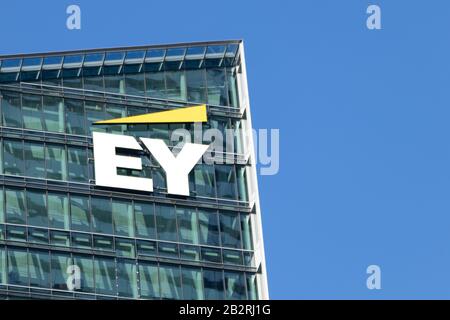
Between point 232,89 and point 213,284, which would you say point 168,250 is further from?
point 232,89

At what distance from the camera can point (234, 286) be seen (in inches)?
3799

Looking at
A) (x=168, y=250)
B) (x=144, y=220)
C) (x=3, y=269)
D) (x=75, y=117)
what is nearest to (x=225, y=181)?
(x=144, y=220)

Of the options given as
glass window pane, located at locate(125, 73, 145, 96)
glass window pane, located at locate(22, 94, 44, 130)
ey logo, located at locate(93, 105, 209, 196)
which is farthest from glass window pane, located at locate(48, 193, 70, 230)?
Answer: glass window pane, located at locate(125, 73, 145, 96)

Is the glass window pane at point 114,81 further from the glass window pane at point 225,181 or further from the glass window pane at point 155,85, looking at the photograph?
the glass window pane at point 225,181

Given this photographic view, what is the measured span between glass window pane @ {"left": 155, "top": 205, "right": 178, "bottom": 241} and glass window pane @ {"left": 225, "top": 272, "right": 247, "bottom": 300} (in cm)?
373

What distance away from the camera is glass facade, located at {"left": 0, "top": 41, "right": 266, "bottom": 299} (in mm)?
95375

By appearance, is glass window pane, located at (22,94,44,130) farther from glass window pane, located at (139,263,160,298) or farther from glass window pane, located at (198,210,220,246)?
glass window pane, located at (198,210,220,246)

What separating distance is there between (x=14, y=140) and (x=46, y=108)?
2831 millimetres

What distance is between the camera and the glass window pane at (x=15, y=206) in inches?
3784

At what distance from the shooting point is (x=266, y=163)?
333 feet

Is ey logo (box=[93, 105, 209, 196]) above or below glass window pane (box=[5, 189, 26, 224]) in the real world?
above
